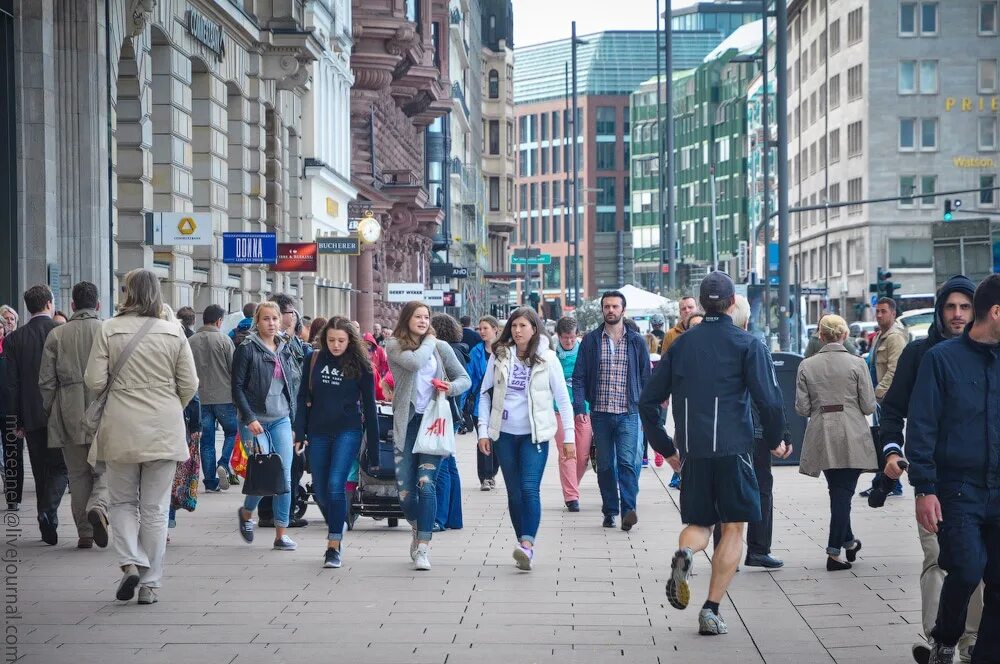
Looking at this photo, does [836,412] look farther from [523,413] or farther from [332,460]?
[332,460]

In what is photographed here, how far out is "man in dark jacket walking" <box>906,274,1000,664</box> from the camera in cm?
658

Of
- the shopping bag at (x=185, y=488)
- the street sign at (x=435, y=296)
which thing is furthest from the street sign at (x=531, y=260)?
the shopping bag at (x=185, y=488)

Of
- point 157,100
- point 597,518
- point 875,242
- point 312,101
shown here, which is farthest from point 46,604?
point 875,242

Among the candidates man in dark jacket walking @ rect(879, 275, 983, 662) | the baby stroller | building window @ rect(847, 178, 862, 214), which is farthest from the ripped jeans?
building window @ rect(847, 178, 862, 214)

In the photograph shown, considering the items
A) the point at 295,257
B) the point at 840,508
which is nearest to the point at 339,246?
the point at 295,257

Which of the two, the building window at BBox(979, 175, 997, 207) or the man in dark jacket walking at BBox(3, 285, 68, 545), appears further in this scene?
the building window at BBox(979, 175, 997, 207)

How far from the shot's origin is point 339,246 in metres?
32.7

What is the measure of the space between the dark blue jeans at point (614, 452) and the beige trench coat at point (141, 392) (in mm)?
4744

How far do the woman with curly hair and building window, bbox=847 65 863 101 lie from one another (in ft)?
267

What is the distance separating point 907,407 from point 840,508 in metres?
3.39

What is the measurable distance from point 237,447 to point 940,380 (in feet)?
25.9

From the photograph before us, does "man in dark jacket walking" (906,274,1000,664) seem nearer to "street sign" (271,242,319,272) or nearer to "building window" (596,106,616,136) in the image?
"street sign" (271,242,319,272)

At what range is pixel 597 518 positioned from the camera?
543 inches

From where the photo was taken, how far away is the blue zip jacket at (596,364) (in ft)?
43.8
